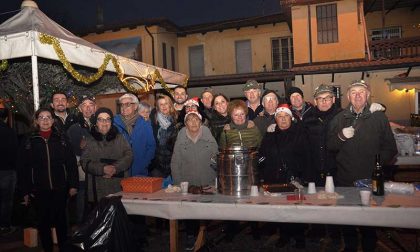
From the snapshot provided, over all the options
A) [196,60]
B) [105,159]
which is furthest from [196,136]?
[196,60]

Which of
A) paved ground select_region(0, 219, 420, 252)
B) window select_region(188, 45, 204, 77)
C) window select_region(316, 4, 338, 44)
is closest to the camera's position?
paved ground select_region(0, 219, 420, 252)

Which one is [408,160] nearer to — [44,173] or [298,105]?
[298,105]

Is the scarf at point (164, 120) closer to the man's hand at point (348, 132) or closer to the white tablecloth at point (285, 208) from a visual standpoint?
the white tablecloth at point (285, 208)

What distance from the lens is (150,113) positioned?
5336 millimetres

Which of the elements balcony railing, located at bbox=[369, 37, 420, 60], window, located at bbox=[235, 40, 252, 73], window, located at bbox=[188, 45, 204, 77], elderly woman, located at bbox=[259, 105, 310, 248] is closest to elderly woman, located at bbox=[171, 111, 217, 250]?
elderly woman, located at bbox=[259, 105, 310, 248]

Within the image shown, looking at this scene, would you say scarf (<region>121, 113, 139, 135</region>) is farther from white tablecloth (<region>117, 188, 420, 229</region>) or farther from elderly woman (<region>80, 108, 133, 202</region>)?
white tablecloth (<region>117, 188, 420, 229</region>)

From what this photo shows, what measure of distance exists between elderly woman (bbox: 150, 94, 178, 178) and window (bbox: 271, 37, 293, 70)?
1487 cm

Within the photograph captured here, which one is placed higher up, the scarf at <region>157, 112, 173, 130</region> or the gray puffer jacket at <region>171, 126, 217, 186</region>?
the scarf at <region>157, 112, 173, 130</region>

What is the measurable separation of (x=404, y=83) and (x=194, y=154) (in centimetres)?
1198

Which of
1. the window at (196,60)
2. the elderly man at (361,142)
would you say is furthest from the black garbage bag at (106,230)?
the window at (196,60)

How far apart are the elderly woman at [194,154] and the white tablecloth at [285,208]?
0.50 m

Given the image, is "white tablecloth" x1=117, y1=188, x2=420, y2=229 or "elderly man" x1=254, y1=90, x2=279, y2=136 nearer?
"white tablecloth" x1=117, y1=188, x2=420, y2=229

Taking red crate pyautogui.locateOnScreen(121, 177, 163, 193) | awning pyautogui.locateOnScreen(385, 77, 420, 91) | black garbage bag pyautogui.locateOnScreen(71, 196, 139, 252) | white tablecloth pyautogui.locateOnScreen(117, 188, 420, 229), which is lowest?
black garbage bag pyautogui.locateOnScreen(71, 196, 139, 252)

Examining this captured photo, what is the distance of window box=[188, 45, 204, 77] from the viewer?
20784 mm
